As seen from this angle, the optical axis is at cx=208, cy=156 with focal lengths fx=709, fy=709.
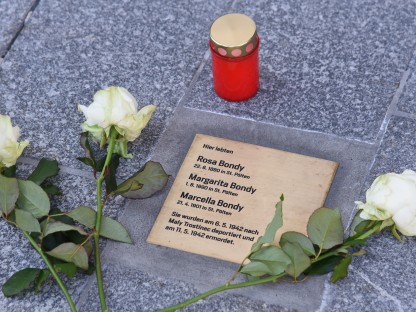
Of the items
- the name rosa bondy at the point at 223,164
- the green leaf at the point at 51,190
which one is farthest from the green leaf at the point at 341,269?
the green leaf at the point at 51,190

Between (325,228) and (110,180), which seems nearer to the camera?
(325,228)

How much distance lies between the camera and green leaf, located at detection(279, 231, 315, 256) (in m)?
1.31

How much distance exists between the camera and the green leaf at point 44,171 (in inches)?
59.2

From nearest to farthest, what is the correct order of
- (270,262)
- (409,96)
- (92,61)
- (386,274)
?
(270,262)
(386,274)
(409,96)
(92,61)

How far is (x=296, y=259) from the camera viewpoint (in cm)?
128

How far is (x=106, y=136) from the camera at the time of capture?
1.47m

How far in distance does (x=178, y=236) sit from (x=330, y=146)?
395mm

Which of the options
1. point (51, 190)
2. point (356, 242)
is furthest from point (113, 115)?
point (356, 242)

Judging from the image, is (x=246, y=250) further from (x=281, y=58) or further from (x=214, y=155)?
(x=281, y=58)

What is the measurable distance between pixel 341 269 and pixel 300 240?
0.09 meters

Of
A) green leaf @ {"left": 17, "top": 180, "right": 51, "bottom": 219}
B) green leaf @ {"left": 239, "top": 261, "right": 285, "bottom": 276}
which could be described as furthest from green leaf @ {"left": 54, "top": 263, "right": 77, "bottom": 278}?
green leaf @ {"left": 239, "top": 261, "right": 285, "bottom": 276}

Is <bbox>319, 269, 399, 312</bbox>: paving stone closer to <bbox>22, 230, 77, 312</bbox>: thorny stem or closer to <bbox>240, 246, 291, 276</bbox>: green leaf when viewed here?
<bbox>240, 246, 291, 276</bbox>: green leaf

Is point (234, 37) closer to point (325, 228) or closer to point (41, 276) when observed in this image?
point (325, 228)

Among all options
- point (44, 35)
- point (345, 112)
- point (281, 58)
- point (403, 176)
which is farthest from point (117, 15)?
Answer: point (403, 176)
